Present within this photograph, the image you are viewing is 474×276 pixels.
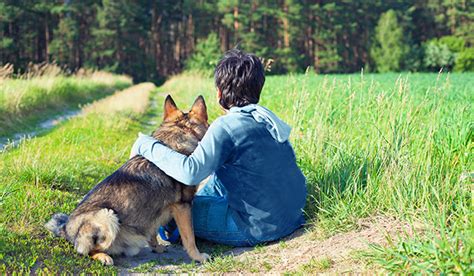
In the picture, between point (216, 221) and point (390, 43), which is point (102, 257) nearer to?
point (216, 221)

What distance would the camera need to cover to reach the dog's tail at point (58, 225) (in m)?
4.15

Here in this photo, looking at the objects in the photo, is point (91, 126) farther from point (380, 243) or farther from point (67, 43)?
point (67, 43)

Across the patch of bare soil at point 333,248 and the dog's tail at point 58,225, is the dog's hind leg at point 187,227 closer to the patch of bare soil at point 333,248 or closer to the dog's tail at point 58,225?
the patch of bare soil at point 333,248

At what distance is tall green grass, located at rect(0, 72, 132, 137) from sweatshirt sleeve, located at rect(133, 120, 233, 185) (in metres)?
7.62

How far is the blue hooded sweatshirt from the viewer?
12.6 ft

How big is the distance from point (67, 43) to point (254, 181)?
4446 cm

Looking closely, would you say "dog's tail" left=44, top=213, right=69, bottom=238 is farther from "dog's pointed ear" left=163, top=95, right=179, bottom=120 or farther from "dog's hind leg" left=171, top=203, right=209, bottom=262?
"dog's pointed ear" left=163, top=95, right=179, bottom=120

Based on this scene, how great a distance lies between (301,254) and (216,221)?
0.83 m

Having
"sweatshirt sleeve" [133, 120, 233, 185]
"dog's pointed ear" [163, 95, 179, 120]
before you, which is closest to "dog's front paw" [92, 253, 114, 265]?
"sweatshirt sleeve" [133, 120, 233, 185]

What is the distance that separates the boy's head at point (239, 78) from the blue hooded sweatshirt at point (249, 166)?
0.11m

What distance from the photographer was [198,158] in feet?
12.5

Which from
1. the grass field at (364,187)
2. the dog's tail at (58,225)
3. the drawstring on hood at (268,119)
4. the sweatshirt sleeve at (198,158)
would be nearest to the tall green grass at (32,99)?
the grass field at (364,187)

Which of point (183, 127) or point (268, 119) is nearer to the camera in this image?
point (268, 119)

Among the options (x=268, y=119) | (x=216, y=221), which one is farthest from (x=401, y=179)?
(x=216, y=221)
